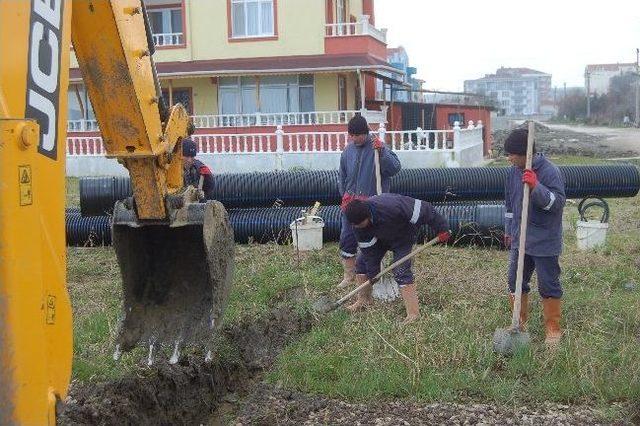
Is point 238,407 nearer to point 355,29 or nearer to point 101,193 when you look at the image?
point 101,193

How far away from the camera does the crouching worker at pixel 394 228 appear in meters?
6.41

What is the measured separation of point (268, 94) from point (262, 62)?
131 centimetres

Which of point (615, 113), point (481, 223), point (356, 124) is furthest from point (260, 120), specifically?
point (615, 113)

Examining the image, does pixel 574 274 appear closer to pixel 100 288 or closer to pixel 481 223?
pixel 481 223

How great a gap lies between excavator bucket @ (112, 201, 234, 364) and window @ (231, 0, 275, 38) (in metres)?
18.7

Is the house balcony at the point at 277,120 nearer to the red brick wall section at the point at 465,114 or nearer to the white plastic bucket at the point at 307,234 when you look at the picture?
the red brick wall section at the point at 465,114

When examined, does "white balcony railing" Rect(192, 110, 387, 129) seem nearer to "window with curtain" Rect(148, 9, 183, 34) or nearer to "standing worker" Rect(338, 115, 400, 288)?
"window with curtain" Rect(148, 9, 183, 34)

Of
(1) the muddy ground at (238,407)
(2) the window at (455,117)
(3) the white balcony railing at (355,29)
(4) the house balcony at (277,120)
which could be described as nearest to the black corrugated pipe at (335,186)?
(1) the muddy ground at (238,407)

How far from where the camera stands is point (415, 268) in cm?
858

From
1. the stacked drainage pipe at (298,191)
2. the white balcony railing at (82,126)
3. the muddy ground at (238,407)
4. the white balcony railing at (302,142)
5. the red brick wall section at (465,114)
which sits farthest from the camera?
the red brick wall section at (465,114)

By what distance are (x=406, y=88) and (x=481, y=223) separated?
2022 centimetres

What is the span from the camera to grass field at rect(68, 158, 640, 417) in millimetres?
5195

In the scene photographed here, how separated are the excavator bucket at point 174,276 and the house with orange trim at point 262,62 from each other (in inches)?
660

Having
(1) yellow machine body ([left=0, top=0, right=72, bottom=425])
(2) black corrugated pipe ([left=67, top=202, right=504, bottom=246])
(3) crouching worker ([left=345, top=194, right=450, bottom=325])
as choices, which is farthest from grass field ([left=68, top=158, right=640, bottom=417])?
(1) yellow machine body ([left=0, top=0, right=72, bottom=425])
